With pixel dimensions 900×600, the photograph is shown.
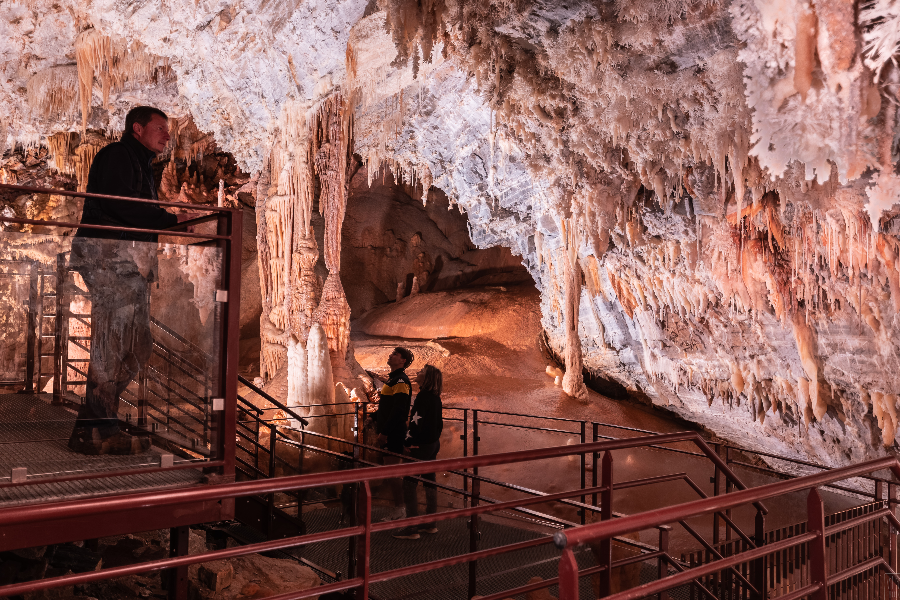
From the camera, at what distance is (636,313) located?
10.8 m

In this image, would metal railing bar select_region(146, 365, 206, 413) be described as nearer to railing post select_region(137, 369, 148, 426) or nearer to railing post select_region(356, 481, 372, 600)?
railing post select_region(137, 369, 148, 426)

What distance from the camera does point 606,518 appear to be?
11.5ft

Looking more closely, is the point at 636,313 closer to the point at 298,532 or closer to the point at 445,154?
the point at 445,154

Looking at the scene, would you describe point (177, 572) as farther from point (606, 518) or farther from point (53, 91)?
A: point (53, 91)

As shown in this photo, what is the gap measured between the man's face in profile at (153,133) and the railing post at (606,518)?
3.03 m

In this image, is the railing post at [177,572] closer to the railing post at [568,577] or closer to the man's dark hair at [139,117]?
the man's dark hair at [139,117]

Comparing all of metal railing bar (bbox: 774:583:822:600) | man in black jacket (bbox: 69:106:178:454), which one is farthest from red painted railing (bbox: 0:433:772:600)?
metal railing bar (bbox: 774:583:822:600)

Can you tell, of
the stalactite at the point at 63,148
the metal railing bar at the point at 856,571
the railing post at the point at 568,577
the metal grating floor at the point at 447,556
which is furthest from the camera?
the stalactite at the point at 63,148

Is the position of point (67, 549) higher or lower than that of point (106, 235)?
lower

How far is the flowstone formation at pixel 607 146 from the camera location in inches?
197

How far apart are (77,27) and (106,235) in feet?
30.5

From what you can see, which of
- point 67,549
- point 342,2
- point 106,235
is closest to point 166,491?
point 106,235

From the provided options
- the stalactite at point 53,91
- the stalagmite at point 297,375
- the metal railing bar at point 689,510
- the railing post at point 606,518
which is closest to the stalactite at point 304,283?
the stalagmite at point 297,375

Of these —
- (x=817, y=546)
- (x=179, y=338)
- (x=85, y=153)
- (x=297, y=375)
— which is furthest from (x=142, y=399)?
(x=85, y=153)
